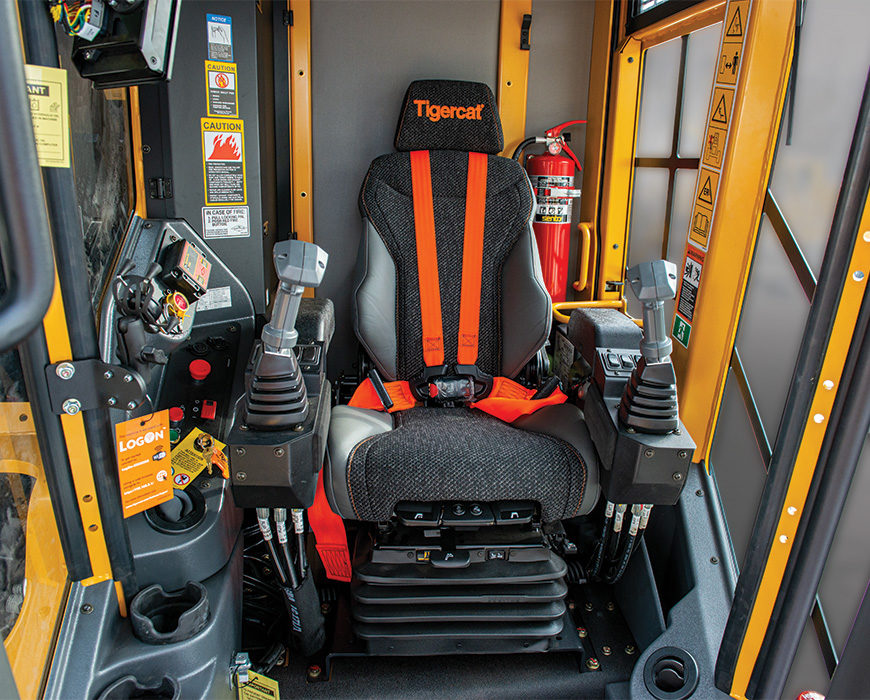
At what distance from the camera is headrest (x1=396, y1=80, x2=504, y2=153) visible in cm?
227

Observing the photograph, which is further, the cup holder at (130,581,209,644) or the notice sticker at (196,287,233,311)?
the notice sticker at (196,287,233,311)

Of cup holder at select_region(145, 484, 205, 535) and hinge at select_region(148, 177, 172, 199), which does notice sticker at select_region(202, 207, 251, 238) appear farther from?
cup holder at select_region(145, 484, 205, 535)

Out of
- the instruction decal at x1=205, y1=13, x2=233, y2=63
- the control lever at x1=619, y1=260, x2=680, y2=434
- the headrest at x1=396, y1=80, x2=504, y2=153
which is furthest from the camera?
the headrest at x1=396, y1=80, x2=504, y2=153

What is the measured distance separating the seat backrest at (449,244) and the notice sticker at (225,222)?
434 mm

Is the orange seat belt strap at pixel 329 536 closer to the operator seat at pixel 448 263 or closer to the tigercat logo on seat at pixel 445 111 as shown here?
the operator seat at pixel 448 263

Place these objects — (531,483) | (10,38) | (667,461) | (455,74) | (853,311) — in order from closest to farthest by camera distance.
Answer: (10,38) < (853,311) < (667,461) < (531,483) < (455,74)

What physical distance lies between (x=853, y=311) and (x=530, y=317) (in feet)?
3.86

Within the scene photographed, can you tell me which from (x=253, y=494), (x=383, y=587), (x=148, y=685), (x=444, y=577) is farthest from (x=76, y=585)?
(x=444, y=577)

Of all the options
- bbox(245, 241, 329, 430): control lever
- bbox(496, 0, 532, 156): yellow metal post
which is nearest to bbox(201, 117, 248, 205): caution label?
bbox(245, 241, 329, 430): control lever

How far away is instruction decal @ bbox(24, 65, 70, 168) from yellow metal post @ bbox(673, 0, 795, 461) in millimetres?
1681

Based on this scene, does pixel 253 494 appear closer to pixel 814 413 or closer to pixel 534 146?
pixel 814 413

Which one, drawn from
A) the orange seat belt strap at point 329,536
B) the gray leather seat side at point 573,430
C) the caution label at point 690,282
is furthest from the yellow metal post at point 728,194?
the orange seat belt strap at point 329,536

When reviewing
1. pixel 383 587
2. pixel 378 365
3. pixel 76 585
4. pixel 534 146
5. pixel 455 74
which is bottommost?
pixel 383 587

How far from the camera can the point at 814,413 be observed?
4.00 feet
